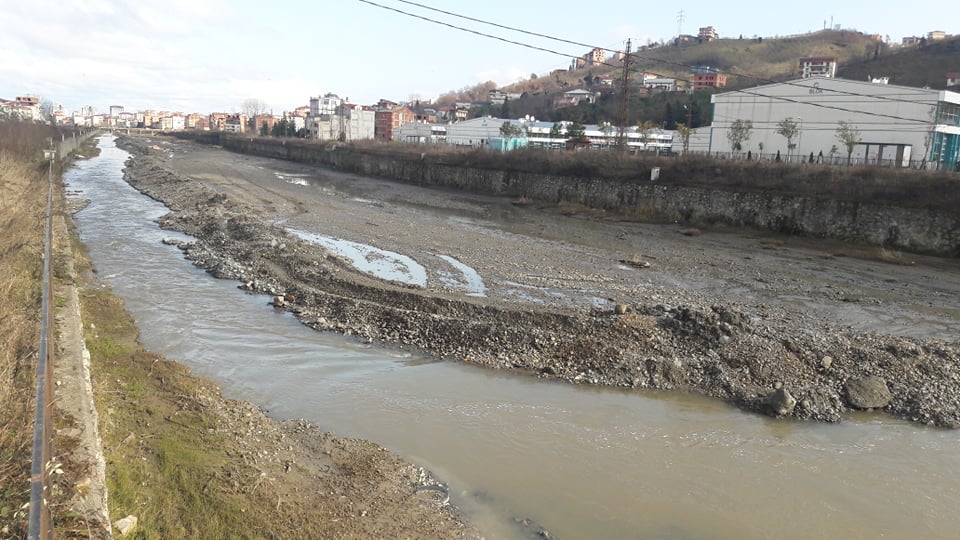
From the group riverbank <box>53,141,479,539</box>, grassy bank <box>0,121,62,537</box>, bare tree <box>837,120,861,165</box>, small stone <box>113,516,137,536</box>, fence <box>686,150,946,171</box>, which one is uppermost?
bare tree <box>837,120,861,165</box>

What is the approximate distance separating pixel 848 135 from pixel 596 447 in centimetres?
4679

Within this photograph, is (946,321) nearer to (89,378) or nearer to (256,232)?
(89,378)

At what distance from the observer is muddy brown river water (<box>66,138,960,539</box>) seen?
27.1ft

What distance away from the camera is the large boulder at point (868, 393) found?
1148 centimetres

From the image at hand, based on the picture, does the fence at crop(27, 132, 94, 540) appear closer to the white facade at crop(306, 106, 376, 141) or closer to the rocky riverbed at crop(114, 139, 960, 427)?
the rocky riverbed at crop(114, 139, 960, 427)

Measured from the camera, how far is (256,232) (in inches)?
1043

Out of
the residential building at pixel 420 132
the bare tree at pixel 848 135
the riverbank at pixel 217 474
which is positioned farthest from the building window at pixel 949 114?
the residential building at pixel 420 132

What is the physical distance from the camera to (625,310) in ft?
50.0

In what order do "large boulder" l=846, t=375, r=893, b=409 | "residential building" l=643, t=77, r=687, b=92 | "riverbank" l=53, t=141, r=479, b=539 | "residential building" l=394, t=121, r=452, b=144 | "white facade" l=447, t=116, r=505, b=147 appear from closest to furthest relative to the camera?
"riverbank" l=53, t=141, r=479, b=539 < "large boulder" l=846, t=375, r=893, b=409 < "white facade" l=447, t=116, r=505, b=147 < "residential building" l=394, t=121, r=452, b=144 < "residential building" l=643, t=77, r=687, b=92

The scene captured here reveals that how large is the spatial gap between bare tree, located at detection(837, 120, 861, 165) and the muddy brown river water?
136 feet

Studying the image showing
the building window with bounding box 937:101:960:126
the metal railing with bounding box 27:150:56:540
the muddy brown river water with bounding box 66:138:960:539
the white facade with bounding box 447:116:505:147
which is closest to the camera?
the metal railing with bounding box 27:150:56:540

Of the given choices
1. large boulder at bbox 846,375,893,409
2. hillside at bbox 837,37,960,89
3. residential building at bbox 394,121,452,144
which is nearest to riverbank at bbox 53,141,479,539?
large boulder at bbox 846,375,893,409

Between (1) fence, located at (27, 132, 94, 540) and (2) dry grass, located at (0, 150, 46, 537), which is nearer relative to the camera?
(1) fence, located at (27, 132, 94, 540)

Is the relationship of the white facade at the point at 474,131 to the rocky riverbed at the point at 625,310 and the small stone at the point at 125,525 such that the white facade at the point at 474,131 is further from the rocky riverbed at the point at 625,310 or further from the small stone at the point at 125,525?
the small stone at the point at 125,525
